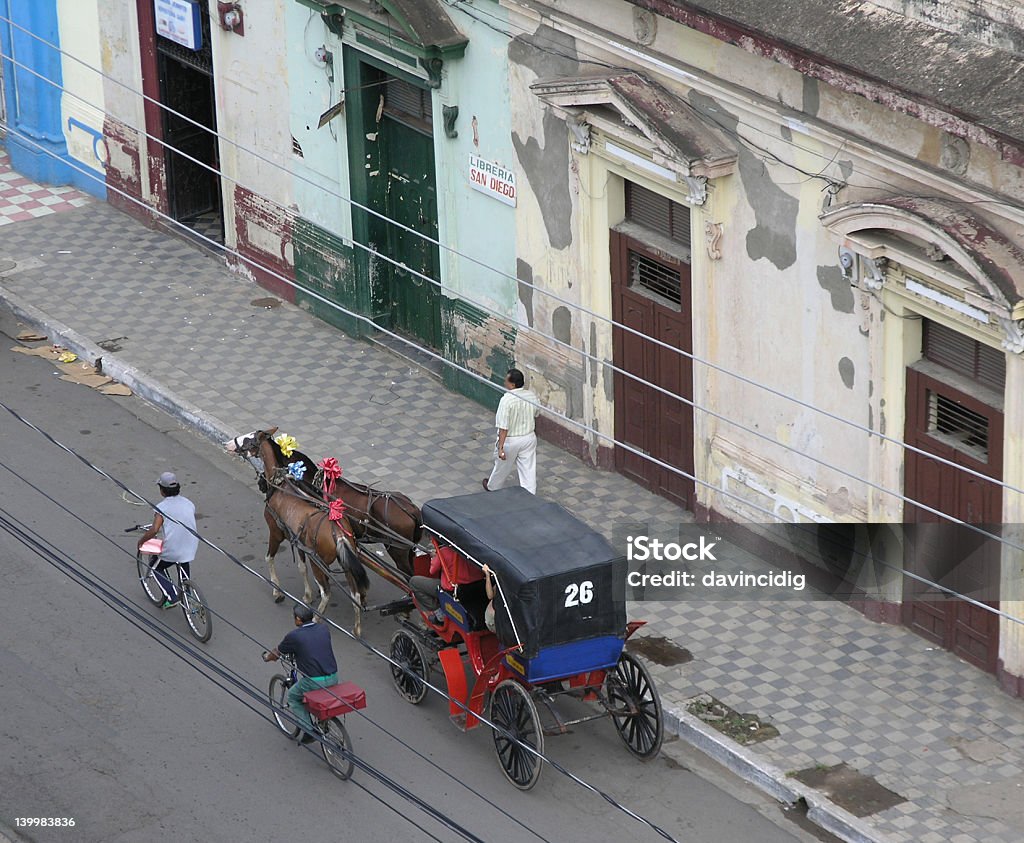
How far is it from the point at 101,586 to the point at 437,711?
11.3 ft

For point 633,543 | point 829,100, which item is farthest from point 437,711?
point 829,100

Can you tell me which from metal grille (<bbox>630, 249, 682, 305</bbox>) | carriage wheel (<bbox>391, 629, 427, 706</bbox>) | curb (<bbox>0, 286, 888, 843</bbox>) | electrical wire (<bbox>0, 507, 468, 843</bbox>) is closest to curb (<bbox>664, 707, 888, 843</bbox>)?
curb (<bbox>0, 286, 888, 843</bbox>)

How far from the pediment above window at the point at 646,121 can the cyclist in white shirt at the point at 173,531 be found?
466 centimetres

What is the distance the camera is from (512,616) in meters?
14.6

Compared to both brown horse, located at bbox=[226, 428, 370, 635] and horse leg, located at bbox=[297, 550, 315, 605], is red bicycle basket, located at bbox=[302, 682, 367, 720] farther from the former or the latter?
horse leg, located at bbox=[297, 550, 315, 605]

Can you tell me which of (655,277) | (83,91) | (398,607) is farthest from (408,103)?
(398,607)

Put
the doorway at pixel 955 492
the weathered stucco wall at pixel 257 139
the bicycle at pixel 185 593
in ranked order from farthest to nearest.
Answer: the weathered stucco wall at pixel 257 139 < the bicycle at pixel 185 593 < the doorway at pixel 955 492

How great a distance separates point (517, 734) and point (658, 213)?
5332 millimetres

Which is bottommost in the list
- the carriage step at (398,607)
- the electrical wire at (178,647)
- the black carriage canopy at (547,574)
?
the electrical wire at (178,647)

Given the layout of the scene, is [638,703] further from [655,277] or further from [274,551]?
[655,277]

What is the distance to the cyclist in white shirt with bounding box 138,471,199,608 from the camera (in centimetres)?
1675

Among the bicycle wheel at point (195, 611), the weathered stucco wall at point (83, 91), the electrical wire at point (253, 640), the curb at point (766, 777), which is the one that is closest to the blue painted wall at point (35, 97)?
the weathered stucco wall at point (83, 91)

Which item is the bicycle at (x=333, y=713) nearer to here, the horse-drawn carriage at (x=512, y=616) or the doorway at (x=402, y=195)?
the horse-drawn carriage at (x=512, y=616)

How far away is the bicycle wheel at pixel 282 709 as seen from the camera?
15.6 m
